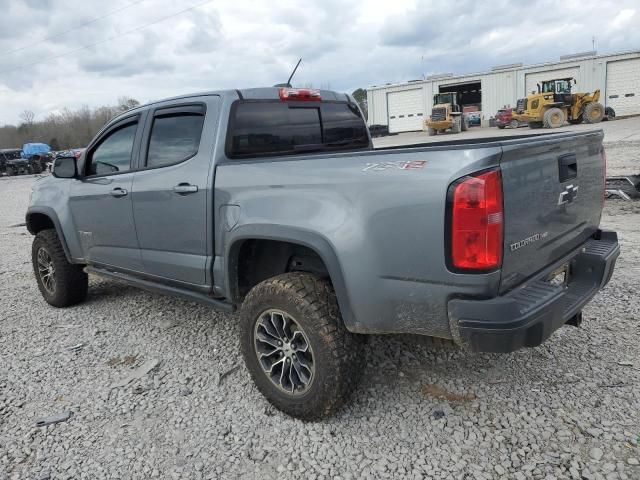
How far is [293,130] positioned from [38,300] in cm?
364

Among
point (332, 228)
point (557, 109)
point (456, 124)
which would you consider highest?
point (332, 228)

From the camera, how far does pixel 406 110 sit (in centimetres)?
4841

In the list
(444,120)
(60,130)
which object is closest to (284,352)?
(444,120)

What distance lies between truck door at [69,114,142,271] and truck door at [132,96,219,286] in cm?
17

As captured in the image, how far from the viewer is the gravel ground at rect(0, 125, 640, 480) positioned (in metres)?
2.55

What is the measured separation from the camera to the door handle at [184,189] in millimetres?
3283

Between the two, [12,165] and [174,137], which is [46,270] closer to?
[174,137]

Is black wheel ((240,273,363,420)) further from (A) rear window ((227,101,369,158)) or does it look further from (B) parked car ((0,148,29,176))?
(B) parked car ((0,148,29,176))

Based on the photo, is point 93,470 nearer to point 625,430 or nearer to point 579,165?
point 625,430

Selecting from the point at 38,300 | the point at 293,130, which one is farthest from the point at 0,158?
the point at 293,130

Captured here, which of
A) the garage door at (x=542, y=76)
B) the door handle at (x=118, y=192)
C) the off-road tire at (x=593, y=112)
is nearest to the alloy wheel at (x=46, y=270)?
the door handle at (x=118, y=192)

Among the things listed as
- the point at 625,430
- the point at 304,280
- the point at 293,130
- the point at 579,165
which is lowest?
the point at 625,430

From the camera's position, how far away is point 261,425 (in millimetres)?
2934

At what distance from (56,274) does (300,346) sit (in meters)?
3.23
